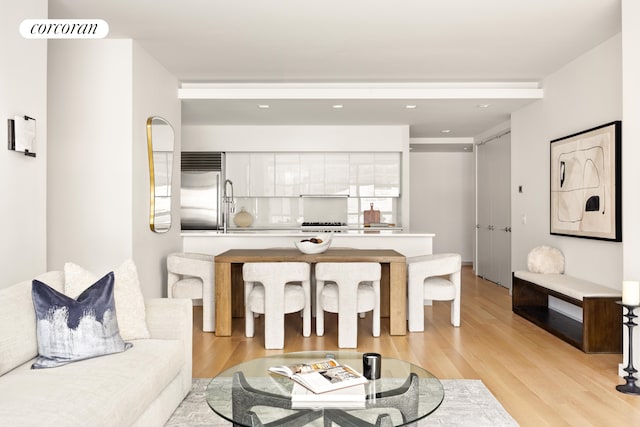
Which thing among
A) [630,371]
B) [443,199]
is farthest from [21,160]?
[443,199]

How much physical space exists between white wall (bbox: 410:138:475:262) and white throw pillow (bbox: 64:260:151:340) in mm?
7692

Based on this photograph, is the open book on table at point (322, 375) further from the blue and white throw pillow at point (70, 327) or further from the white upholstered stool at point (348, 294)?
A: the white upholstered stool at point (348, 294)

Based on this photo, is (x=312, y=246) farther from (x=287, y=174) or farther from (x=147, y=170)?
(x=287, y=174)

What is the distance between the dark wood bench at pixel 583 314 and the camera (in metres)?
3.96

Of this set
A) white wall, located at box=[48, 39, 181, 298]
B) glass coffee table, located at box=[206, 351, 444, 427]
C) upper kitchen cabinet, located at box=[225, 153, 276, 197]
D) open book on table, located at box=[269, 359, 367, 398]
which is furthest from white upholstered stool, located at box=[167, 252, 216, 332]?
upper kitchen cabinet, located at box=[225, 153, 276, 197]

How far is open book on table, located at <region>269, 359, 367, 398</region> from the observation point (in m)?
2.03

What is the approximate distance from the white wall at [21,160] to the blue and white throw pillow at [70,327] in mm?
740

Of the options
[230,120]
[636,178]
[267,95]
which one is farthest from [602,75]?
[230,120]

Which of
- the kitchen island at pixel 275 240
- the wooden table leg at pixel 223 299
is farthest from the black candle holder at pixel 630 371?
the wooden table leg at pixel 223 299

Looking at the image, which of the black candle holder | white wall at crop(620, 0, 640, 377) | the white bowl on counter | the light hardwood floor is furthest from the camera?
the white bowl on counter

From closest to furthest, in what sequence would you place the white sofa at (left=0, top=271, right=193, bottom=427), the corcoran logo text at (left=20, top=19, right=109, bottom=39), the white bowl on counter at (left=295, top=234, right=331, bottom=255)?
the corcoran logo text at (left=20, top=19, right=109, bottom=39) < the white sofa at (left=0, top=271, right=193, bottom=427) < the white bowl on counter at (left=295, top=234, right=331, bottom=255)

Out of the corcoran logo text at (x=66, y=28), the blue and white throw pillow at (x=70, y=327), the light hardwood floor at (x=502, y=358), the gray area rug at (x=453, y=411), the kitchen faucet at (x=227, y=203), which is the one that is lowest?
the light hardwood floor at (x=502, y=358)

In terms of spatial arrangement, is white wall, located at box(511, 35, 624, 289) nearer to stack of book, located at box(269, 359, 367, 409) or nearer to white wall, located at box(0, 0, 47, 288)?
stack of book, located at box(269, 359, 367, 409)

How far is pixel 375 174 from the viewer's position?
7.86 m
